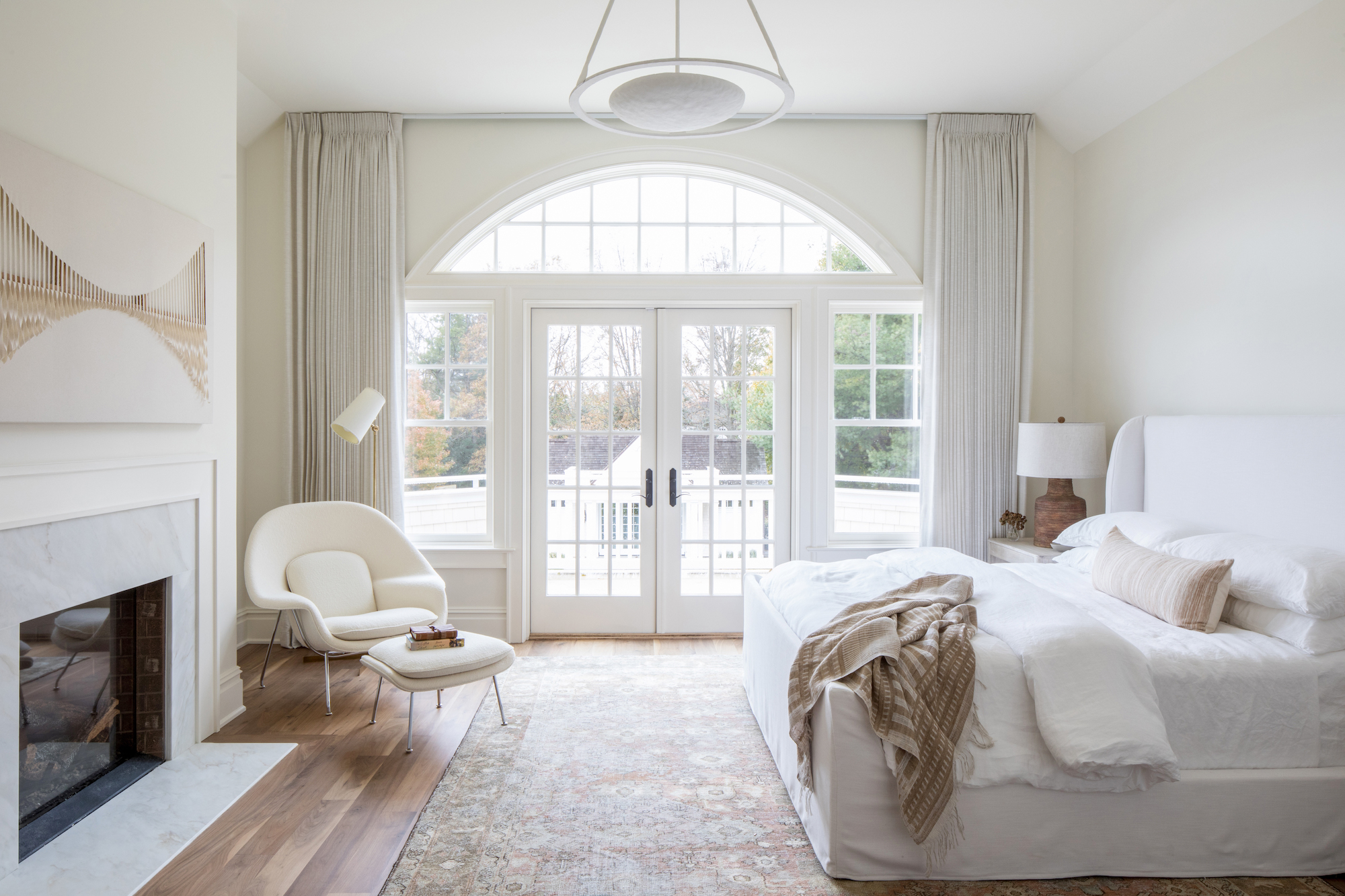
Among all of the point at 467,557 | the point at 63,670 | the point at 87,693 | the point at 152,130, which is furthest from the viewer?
the point at 467,557

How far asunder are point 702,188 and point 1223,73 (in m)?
2.52

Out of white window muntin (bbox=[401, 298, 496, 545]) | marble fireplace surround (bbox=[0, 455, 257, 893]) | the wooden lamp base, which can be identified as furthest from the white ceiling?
marble fireplace surround (bbox=[0, 455, 257, 893])

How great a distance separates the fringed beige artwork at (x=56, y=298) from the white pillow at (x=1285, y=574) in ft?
11.9

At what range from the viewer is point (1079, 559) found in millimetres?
3352

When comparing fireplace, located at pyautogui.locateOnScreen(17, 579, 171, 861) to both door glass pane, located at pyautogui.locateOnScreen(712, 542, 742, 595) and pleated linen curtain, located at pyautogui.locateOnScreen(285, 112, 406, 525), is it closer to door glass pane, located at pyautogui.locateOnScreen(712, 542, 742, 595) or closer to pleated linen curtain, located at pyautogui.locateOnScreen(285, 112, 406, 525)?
pleated linen curtain, located at pyautogui.locateOnScreen(285, 112, 406, 525)

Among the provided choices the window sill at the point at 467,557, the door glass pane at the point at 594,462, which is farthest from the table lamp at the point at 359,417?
the door glass pane at the point at 594,462

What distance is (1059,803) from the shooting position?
6.82ft

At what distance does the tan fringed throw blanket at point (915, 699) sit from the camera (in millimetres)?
2012

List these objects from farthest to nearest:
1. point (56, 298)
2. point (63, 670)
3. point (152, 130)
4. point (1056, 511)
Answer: point (1056, 511), point (152, 130), point (63, 670), point (56, 298)

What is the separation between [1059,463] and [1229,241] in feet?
3.84

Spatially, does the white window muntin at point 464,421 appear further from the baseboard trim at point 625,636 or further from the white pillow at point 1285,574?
the white pillow at point 1285,574

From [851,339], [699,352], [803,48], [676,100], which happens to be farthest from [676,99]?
[851,339]

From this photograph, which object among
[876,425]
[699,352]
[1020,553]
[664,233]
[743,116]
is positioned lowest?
[1020,553]

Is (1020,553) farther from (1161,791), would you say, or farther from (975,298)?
(1161,791)
